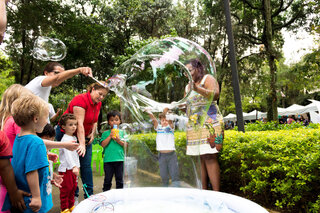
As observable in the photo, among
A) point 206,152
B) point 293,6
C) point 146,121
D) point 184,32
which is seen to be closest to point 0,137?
point 146,121

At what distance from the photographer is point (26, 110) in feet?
6.24

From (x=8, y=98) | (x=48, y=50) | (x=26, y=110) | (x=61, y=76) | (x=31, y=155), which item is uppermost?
(x=48, y=50)

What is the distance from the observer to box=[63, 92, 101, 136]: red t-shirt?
11.3ft

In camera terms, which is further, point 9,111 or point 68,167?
point 68,167

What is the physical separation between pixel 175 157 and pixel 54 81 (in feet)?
5.78

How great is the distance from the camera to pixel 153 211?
6.40 feet

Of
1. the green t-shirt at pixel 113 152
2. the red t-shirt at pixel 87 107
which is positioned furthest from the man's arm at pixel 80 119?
the green t-shirt at pixel 113 152

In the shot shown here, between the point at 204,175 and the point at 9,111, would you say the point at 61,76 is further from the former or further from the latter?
the point at 204,175

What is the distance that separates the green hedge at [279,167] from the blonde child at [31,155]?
8.33 feet

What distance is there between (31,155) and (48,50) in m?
3.17

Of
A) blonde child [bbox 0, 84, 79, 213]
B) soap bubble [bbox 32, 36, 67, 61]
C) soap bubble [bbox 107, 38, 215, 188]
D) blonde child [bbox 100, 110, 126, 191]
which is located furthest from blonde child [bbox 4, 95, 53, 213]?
soap bubble [bbox 32, 36, 67, 61]

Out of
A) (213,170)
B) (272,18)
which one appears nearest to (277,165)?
(213,170)

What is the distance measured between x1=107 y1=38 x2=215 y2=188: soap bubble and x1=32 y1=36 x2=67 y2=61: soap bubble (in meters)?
2.54

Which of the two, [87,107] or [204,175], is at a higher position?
[87,107]
